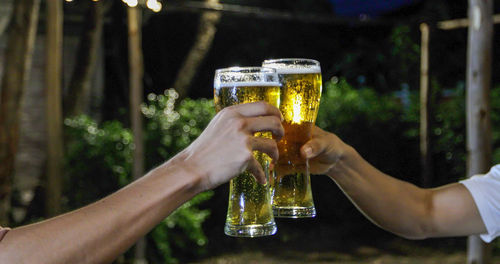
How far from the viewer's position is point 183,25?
15398 millimetres

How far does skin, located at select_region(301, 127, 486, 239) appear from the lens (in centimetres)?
229

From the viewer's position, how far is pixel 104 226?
53.7 inches

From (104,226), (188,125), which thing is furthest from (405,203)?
→ (188,125)

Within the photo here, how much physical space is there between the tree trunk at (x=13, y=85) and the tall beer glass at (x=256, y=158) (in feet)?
12.6

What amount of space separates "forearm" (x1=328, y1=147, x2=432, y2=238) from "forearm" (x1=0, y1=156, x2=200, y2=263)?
0.95 meters

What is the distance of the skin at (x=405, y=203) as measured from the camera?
7.52 ft

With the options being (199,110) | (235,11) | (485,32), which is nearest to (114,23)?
(199,110)

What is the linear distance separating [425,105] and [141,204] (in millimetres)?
6767

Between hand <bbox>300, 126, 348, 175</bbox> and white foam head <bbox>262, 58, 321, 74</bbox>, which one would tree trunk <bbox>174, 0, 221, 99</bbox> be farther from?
white foam head <bbox>262, 58, 321, 74</bbox>

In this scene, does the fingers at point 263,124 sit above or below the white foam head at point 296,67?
below

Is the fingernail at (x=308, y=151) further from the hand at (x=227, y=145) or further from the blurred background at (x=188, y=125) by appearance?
the blurred background at (x=188, y=125)

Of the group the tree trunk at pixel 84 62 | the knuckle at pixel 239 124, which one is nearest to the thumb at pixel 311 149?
the knuckle at pixel 239 124

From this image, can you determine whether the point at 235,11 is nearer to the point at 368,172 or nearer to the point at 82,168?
the point at 82,168

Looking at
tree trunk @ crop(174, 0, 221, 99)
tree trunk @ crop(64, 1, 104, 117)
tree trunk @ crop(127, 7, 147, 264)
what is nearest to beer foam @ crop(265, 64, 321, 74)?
tree trunk @ crop(127, 7, 147, 264)
